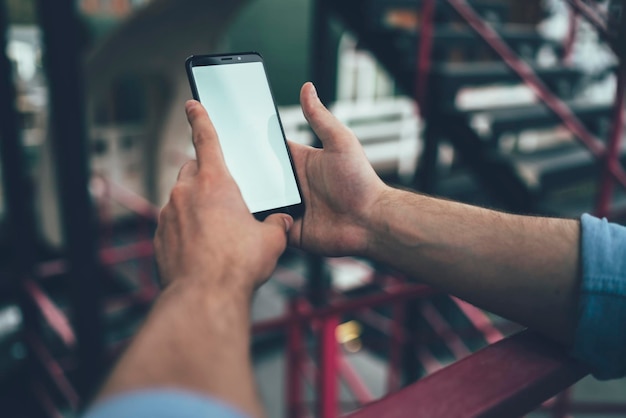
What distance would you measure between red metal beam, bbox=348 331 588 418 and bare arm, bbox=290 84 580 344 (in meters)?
0.06

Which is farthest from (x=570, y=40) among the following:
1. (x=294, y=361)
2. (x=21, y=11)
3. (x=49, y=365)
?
(x=21, y=11)

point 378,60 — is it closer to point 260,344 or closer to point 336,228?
point 336,228

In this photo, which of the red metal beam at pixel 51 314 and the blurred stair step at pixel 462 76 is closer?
the blurred stair step at pixel 462 76

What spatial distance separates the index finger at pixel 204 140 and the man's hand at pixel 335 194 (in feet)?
0.75

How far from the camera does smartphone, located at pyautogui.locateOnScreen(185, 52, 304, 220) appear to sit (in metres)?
0.79

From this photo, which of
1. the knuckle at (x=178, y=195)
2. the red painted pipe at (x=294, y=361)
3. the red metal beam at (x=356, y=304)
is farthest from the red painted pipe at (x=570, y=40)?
the knuckle at (x=178, y=195)

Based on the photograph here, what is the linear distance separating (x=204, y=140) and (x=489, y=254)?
0.46 metres

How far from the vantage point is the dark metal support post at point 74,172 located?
2254 mm

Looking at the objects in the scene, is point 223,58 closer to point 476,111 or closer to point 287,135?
point 476,111

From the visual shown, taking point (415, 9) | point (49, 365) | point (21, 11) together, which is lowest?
point (49, 365)

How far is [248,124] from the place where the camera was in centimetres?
81

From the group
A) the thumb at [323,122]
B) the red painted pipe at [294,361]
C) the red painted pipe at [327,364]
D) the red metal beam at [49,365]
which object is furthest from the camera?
the red metal beam at [49,365]

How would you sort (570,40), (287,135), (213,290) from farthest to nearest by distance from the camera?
(287,135)
(570,40)
(213,290)

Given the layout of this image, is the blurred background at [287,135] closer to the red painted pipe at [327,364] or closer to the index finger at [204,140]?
the red painted pipe at [327,364]
